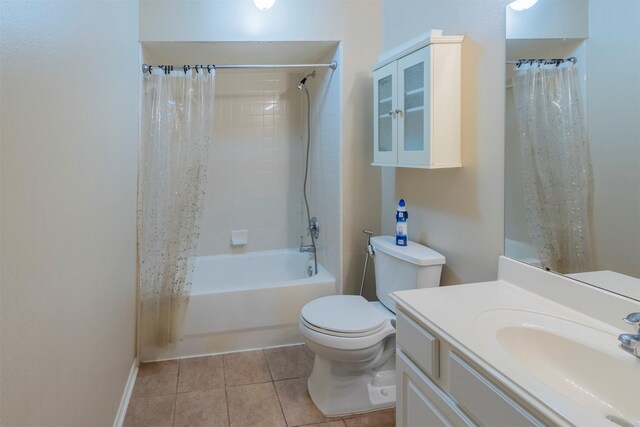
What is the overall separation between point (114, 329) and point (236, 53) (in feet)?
6.31

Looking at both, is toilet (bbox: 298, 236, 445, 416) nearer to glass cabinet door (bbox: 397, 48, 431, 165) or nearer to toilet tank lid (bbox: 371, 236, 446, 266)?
toilet tank lid (bbox: 371, 236, 446, 266)

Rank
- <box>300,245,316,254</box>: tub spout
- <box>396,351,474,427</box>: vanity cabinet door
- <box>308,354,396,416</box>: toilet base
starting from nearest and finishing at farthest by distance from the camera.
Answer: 1. <box>396,351,474,427</box>: vanity cabinet door
2. <box>308,354,396,416</box>: toilet base
3. <box>300,245,316,254</box>: tub spout

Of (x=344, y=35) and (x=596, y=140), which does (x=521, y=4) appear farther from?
(x=344, y=35)

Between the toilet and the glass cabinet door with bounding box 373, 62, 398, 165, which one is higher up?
the glass cabinet door with bounding box 373, 62, 398, 165

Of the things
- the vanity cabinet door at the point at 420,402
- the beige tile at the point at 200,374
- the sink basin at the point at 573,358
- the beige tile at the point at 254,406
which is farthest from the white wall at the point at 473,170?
the beige tile at the point at 200,374

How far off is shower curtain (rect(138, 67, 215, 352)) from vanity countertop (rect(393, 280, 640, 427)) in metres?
1.66

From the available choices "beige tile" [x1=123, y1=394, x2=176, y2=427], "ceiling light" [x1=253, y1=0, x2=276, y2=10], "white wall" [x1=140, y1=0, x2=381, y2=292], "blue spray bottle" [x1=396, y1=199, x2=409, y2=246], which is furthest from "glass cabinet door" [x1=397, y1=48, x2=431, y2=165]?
"beige tile" [x1=123, y1=394, x2=176, y2=427]

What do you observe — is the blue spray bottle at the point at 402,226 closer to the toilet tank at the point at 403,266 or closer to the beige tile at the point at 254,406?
the toilet tank at the point at 403,266

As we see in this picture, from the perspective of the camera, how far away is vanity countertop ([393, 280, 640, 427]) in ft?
2.98

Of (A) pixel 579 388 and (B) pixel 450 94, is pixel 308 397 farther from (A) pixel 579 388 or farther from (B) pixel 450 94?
(B) pixel 450 94

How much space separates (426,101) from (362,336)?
45.0 inches

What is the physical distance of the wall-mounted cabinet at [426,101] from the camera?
1.88 metres

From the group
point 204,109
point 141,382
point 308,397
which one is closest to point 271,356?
point 308,397

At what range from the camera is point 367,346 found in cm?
199
